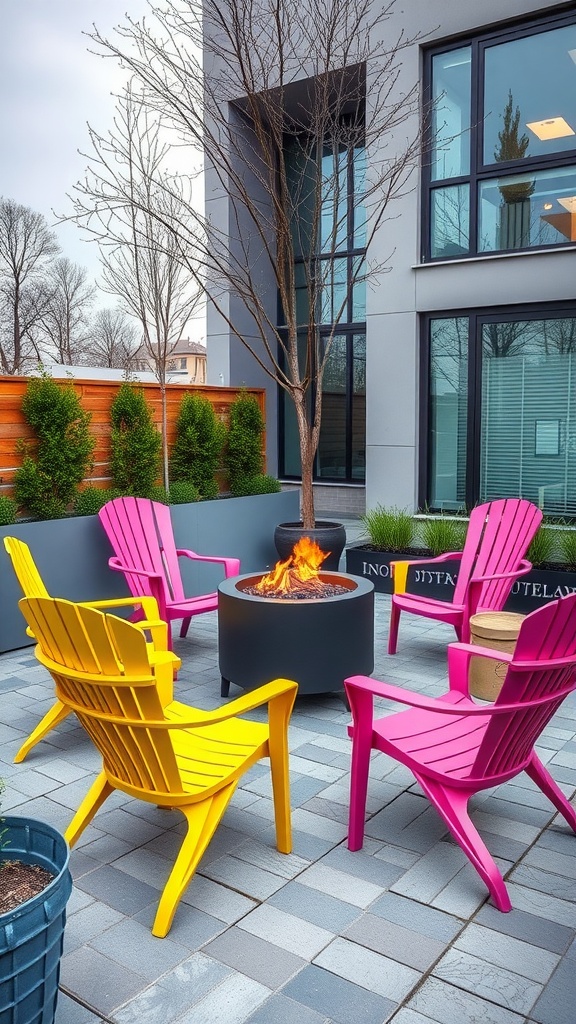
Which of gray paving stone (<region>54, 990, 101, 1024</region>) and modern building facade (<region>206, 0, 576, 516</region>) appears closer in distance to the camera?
gray paving stone (<region>54, 990, 101, 1024</region>)

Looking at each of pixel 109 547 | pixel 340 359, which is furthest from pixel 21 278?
pixel 109 547

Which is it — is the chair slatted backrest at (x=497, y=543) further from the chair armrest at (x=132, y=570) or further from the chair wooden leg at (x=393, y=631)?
the chair armrest at (x=132, y=570)

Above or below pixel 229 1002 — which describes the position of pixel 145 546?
above

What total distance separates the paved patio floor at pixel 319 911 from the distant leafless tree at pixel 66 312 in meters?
17.2

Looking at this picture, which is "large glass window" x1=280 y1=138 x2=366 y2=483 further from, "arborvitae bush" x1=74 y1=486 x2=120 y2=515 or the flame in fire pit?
the flame in fire pit

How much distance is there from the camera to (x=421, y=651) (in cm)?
527

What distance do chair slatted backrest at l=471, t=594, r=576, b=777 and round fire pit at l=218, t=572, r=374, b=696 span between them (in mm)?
1529

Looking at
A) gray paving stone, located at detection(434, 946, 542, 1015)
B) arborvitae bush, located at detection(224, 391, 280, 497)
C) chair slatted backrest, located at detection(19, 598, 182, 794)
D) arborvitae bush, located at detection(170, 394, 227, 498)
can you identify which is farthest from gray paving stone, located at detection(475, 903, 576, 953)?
arborvitae bush, located at detection(224, 391, 280, 497)

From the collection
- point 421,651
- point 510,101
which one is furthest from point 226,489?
point 510,101

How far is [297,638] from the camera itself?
3930 mm

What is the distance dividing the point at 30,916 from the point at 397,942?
1.13 m

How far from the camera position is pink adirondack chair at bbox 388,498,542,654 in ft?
16.1

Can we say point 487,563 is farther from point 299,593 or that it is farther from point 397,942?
point 397,942

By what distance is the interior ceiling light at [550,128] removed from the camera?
7395mm
